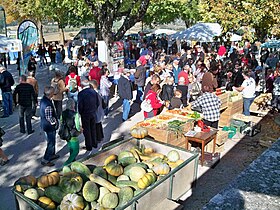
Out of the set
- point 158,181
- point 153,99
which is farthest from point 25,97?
point 158,181

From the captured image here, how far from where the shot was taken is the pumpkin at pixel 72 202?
4.27 meters

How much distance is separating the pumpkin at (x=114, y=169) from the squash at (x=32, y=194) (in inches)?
46.0

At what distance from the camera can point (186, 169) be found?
561 centimetres

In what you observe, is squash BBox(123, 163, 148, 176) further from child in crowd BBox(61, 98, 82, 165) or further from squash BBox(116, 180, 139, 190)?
child in crowd BBox(61, 98, 82, 165)

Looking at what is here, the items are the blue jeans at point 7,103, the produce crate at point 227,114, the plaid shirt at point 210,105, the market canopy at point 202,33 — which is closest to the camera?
the plaid shirt at point 210,105

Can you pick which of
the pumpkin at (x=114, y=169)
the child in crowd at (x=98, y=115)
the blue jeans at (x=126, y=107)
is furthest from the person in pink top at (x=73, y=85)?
the pumpkin at (x=114, y=169)

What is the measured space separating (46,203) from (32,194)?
Answer: 228 mm

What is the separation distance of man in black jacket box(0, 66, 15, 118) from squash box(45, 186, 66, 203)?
6127 mm

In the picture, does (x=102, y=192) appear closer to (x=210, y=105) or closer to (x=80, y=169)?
(x=80, y=169)

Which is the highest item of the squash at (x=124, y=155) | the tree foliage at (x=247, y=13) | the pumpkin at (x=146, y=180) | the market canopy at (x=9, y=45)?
the tree foliage at (x=247, y=13)

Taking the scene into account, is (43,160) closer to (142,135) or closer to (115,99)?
(142,135)

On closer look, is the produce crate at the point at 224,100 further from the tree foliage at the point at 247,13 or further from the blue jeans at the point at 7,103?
the blue jeans at the point at 7,103

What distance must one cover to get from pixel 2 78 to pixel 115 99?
4.41 meters

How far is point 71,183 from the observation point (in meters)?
4.68
